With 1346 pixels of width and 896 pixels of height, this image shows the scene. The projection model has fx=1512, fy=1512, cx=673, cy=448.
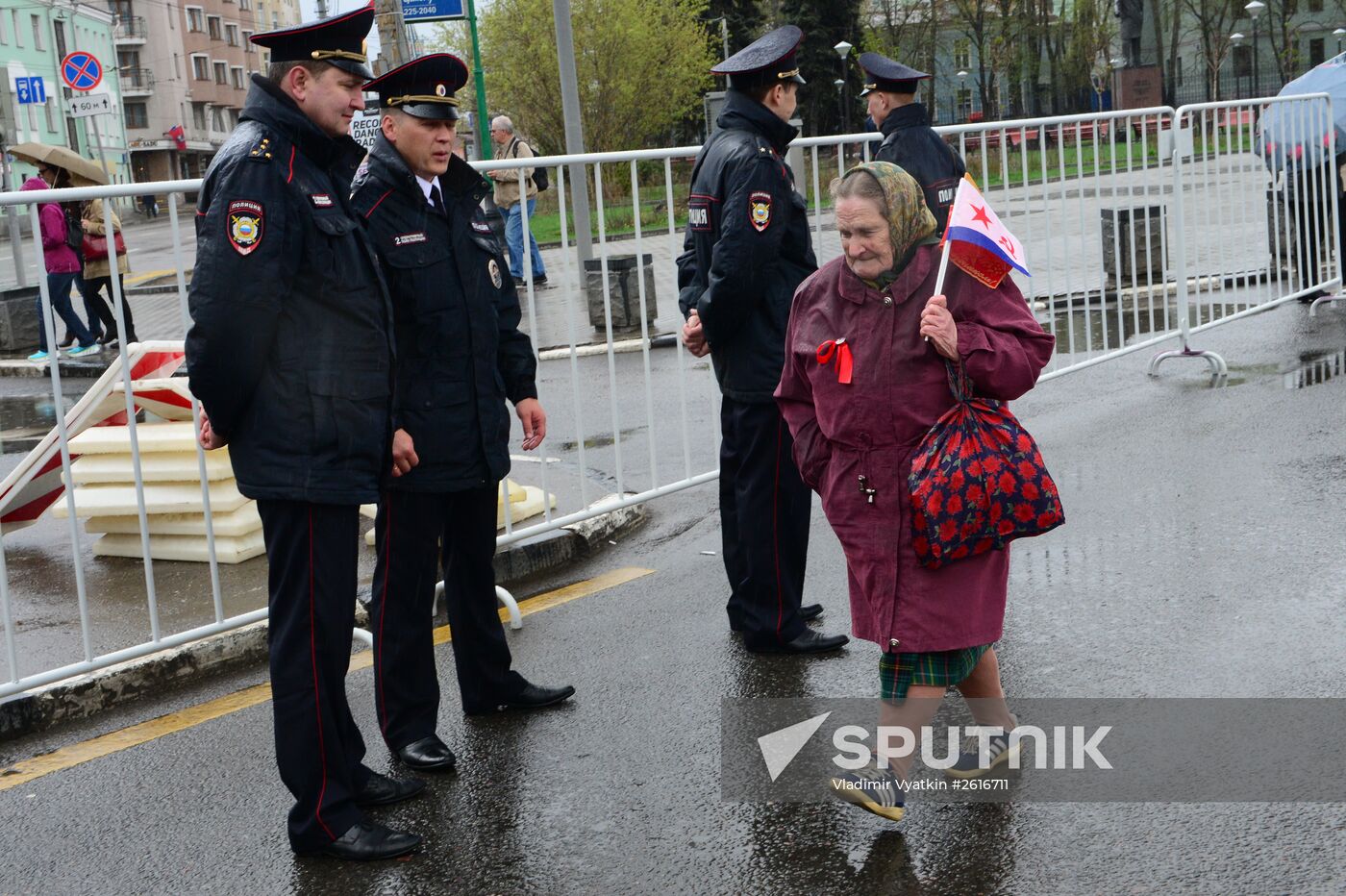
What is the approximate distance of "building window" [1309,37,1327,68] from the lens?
7438 centimetres

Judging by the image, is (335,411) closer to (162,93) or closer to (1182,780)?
(1182,780)

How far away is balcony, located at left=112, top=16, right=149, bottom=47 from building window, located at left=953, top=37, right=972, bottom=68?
52630 millimetres

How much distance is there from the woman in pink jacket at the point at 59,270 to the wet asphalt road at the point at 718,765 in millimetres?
4271

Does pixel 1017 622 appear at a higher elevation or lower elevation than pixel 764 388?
lower

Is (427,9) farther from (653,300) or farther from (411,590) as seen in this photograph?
(411,590)

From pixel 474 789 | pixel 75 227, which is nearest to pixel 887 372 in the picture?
pixel 474 789

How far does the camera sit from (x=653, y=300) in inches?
452

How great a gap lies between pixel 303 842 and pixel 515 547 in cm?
251

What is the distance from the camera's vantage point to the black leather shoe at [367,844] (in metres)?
3.60

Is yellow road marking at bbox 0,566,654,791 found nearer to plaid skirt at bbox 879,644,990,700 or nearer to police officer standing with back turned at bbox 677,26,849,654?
police officer standing with back turned at bbox 677,26,849,654

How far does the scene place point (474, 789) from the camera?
4020 mm

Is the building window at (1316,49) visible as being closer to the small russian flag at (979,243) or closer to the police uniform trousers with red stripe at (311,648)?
the small russian flag at (979,243)

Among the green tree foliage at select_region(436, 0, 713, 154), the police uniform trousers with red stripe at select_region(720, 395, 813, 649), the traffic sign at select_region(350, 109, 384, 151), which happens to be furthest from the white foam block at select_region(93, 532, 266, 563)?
the green tree foliage at select_region(436, 0, 713, 154)

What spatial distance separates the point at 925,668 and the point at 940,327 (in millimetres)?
802
